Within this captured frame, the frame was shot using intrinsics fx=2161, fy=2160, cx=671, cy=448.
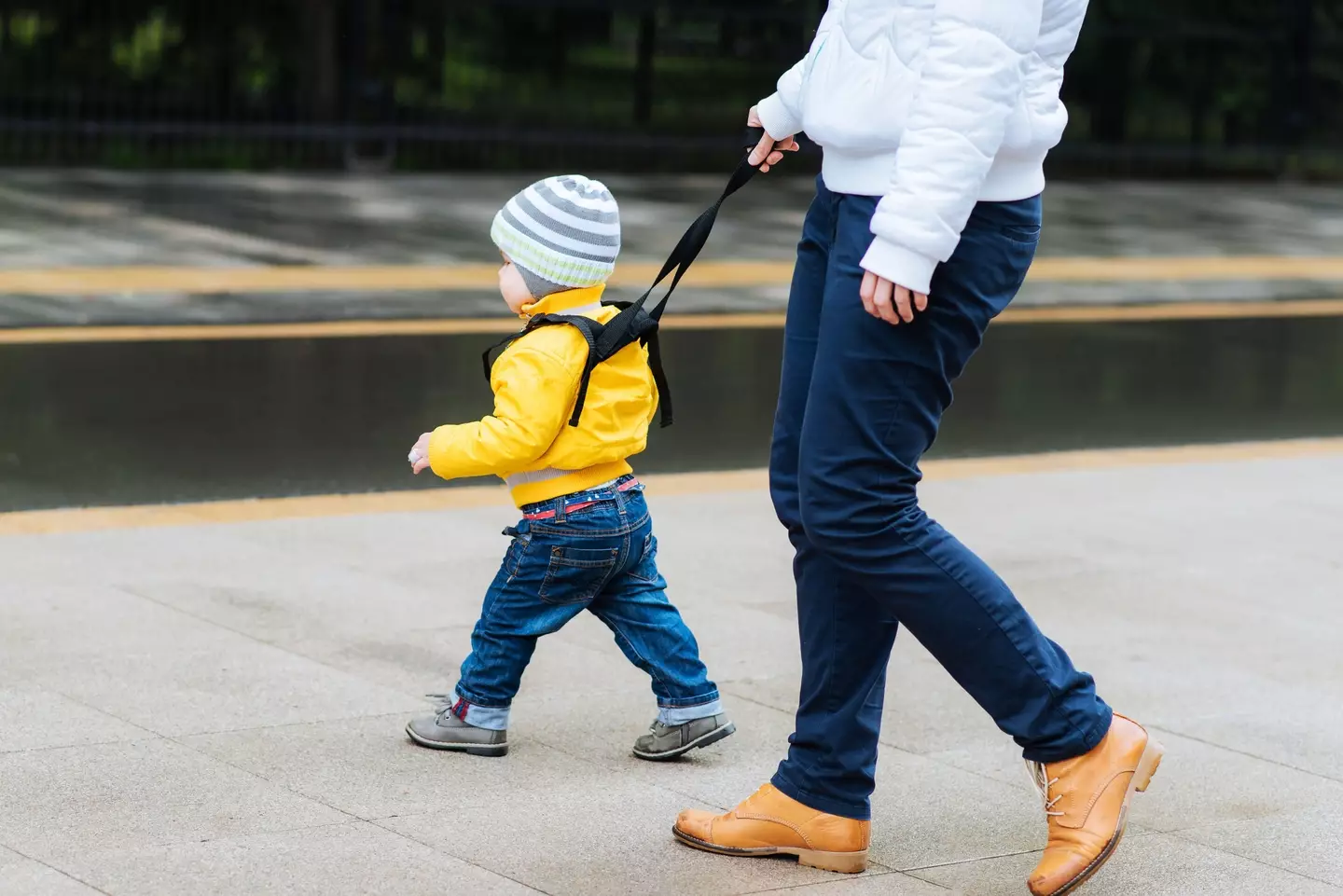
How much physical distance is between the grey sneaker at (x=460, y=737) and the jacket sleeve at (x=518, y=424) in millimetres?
521

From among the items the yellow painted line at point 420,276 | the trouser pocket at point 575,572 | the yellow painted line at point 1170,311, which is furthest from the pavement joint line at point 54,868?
the yellow painted line at point 1170,311

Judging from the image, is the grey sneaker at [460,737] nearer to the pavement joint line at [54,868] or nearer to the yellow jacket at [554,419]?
the yellow jacket at [554,419]

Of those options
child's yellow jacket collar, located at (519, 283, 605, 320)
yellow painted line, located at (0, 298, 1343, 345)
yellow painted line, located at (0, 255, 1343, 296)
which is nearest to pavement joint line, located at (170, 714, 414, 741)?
child's yellow jacket collar, located at (519, 283, 605, 320)

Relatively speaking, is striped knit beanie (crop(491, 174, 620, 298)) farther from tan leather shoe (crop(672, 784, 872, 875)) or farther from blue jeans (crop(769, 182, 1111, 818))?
tan leather shoe (crop(672, 784, 872, 875))

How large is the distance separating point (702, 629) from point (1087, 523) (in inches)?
78.0

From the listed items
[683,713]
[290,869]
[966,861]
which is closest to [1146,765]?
[966,861]

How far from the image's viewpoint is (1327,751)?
436 cm

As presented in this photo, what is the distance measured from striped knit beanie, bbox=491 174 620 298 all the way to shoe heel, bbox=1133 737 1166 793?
132 cm

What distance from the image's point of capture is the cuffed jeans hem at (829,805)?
3.51 m

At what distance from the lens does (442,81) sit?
17.9 m

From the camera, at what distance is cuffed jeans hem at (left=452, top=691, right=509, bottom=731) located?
13.4 ft

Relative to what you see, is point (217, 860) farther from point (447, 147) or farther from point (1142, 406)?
point (447, 147)

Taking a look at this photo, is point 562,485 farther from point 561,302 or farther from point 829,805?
point 829,805

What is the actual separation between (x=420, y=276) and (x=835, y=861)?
9.56m
